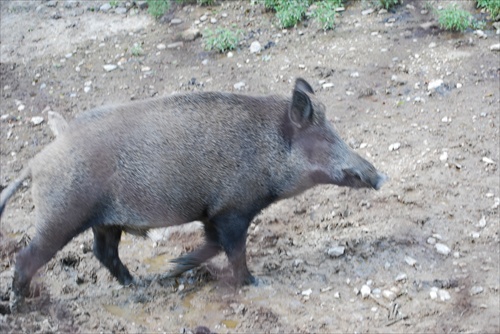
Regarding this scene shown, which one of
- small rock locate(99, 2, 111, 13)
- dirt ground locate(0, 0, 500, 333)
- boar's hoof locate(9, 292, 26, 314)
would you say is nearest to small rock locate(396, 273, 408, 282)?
dirt ground locate(0, 0, 500, 333)

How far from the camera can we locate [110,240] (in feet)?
16.3

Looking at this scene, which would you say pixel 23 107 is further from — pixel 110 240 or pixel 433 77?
pixel 433 77

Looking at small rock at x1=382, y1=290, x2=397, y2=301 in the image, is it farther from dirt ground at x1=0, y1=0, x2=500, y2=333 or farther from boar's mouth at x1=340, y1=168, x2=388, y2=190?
boar's mouth at x1=340, y1=168, x2=388, y2=190

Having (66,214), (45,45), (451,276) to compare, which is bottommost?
(451,276)

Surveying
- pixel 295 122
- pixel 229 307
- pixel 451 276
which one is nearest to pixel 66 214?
pixel 229 307

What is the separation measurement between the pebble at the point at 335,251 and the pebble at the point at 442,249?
704mm

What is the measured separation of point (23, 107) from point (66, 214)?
366cm

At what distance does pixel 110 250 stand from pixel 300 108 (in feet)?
5.54

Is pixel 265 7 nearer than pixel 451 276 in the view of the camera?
No

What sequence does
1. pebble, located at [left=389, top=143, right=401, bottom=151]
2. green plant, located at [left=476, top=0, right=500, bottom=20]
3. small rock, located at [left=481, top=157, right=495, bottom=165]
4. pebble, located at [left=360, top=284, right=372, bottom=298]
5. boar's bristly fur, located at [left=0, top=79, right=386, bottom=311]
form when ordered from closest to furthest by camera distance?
boar's bristly fur, located at [left=0, top=79, right=386, bottom=311] → pebble, located at [left=360, top=284, right=372, bottom=298] → small rock, located at [left=481, top=157, right=495, bottom=165] → pebble, located at [left=389, top=143, right=401, bottom=151] → green plant, located at [left=476, top=0, right=500, bottom=20]

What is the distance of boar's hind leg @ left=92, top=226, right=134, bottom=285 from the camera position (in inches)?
193

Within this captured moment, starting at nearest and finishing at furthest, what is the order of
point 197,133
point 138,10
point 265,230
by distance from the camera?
point 197,133, point 265,230, point 138,10

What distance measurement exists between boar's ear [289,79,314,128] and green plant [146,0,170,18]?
15.9 feet

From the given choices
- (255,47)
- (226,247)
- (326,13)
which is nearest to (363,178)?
(226,247)
